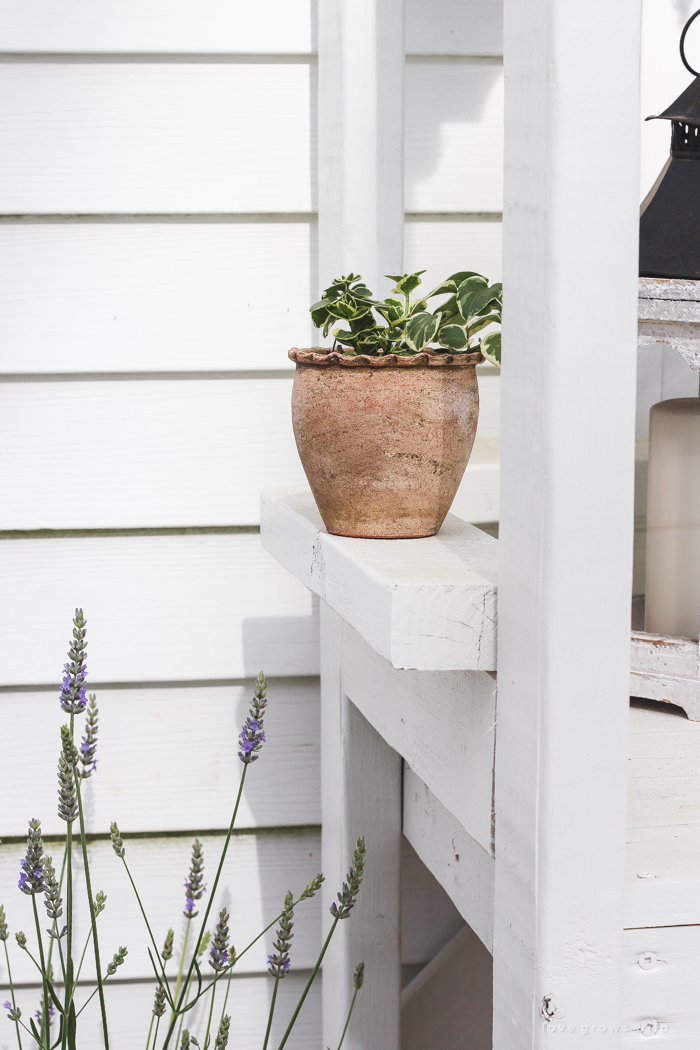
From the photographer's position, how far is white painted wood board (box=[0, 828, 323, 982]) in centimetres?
110

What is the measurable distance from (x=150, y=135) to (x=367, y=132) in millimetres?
277

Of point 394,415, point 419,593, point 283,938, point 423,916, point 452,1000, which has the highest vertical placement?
point 394,415

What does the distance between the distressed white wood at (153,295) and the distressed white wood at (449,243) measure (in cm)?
12

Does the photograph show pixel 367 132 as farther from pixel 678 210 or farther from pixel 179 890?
pixel 179 890

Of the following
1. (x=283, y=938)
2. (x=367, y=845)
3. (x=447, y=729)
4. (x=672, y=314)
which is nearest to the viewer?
(x=447, y=729)

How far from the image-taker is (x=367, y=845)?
998mm

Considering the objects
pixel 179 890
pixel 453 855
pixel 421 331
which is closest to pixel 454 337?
pixel 421 331

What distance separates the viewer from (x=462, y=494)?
988 mm

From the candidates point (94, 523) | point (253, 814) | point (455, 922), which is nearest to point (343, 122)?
point (94, 523)

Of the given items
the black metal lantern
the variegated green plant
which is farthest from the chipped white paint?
the variegated green plant

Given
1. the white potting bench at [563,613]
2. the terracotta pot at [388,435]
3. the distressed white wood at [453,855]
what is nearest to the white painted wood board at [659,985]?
the white potting bench at [563,613]

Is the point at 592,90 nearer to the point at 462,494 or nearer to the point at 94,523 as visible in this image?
the point at 462,494

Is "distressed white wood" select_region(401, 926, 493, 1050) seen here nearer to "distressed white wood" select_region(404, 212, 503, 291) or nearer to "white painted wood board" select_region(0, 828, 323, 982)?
"white painted wood board" select_region(0, 828, 323, 982)

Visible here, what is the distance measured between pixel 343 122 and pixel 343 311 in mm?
294
